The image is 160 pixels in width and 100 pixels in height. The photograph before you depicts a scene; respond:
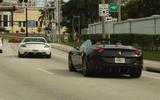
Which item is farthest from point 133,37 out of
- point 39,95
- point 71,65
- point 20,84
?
point 39,95

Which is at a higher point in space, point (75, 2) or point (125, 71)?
point (75, 2)

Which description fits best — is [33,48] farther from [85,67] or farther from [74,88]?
[74,88]

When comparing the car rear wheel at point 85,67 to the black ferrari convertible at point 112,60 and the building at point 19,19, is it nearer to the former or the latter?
the black ferrari convertible at point 112,60

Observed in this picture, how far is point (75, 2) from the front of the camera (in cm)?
12338

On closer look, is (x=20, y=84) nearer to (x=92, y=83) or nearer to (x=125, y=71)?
(x=92, y=83)

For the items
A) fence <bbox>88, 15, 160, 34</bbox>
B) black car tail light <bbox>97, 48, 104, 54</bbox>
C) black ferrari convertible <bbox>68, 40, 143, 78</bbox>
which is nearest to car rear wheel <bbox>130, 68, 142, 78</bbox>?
black ferrari convertible <bbox>68, 40, 143, 78</bbox>

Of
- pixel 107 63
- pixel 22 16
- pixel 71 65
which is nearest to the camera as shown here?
pixel 107 63

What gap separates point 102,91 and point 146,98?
5.90ft

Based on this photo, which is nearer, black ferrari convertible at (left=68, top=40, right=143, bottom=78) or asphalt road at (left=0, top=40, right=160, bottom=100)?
Answer: asphalt road at (left=0, top=40, right=160, bottom=100)

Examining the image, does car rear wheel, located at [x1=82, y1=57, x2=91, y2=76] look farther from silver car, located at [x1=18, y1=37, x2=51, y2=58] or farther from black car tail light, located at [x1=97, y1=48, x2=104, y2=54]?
silver car, located at [x1=18, y1=37, x2=51, y2=58]

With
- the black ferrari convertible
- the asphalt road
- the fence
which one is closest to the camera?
the asphalt road

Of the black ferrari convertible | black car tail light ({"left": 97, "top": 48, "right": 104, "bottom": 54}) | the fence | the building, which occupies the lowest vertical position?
the black ferrari convertible

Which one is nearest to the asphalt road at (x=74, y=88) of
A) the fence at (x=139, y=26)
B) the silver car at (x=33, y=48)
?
the silver car at (x=33, y=48)

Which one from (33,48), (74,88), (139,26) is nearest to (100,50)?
(74,88)
